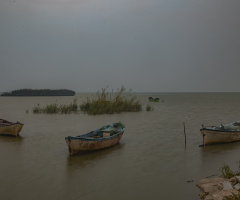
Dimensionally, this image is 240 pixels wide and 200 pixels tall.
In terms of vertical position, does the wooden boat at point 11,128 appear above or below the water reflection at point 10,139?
above

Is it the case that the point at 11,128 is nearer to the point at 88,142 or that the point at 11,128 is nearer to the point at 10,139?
the point at 10,139

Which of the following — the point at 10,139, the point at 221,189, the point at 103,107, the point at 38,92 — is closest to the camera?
the point at 221,189

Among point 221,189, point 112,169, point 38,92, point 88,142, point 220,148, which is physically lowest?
point 112,169

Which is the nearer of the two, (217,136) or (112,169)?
(112,169)

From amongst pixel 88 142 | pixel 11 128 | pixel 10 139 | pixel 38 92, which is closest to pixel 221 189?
pixel 88 142

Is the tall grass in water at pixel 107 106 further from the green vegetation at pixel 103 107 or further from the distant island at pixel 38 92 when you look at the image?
the distant island at pixel 38 92

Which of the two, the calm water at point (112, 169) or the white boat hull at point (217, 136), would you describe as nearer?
the calm water at point (112, 169)

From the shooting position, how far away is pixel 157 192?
683 cm

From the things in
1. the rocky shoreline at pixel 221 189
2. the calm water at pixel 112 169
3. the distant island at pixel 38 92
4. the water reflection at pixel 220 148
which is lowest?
the calm water at pixel 112 169

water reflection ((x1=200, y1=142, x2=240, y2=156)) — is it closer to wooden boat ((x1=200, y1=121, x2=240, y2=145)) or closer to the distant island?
wooden boat ((x1=200, y1=121, x2=240, y2=145))

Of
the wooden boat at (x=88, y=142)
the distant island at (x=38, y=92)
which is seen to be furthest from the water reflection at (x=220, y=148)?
the distant island at (x=38, y=92)

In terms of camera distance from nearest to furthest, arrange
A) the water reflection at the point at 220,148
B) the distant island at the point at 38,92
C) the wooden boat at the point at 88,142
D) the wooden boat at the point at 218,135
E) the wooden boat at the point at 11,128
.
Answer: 1. the wooden boat at the point at 88,142
2. the water reflection at the point at 220,148
3. the wooden boat at the point at 218,135
4. the wooden boat at the point at 11,128
5. the distant island at the point at 38,92

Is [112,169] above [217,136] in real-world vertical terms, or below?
below

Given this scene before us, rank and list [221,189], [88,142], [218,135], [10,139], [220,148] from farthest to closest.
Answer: [10,139] < [218,135] < [220,148] < [88,142] < [221,189]
